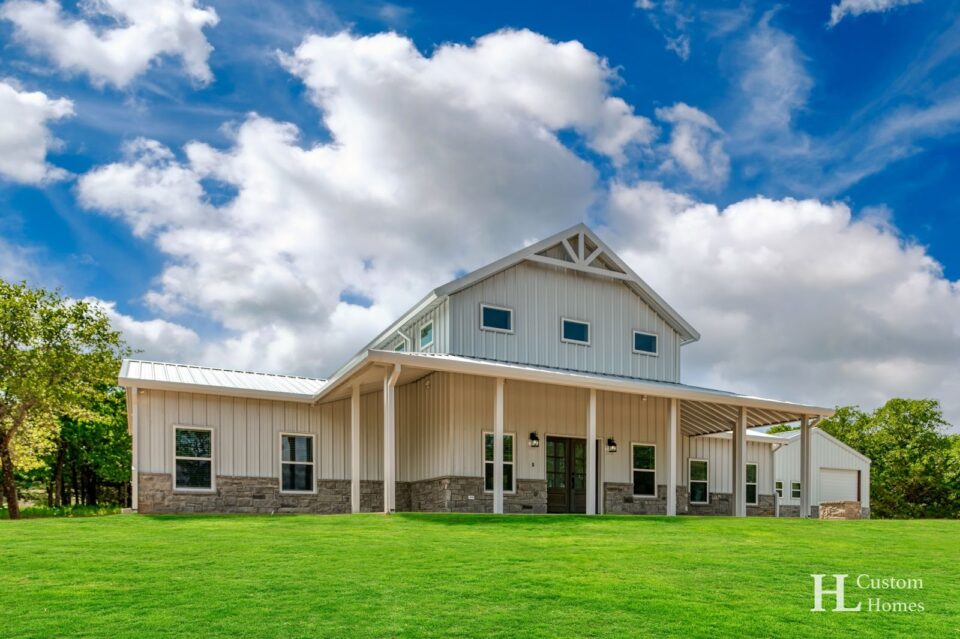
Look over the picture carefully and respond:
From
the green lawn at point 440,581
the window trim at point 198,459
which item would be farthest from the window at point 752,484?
the window trim at point 198,459

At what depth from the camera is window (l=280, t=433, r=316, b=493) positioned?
66.6 ft

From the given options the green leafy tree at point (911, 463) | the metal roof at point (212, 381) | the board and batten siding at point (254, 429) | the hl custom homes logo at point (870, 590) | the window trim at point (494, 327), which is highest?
the window trim at point (494, 327)

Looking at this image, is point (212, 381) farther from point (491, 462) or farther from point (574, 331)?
point (574, 331)

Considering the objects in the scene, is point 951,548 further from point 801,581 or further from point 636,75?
point 636,75

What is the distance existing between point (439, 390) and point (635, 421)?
5658mm

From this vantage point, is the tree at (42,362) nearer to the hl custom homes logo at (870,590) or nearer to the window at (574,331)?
the window at (574,331)

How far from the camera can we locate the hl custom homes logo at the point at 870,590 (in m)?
8.48

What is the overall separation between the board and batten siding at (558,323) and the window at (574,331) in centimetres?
12

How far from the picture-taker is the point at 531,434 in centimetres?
1941

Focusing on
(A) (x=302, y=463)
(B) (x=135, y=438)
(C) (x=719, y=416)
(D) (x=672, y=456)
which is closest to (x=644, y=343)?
(C) (x=719, y=416)

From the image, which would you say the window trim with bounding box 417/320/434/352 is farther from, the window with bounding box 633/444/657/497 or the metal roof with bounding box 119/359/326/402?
the window with bounding box 633/444/657/497

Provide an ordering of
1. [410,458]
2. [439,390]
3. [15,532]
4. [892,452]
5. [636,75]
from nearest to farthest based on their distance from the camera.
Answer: [15,532], [636,75], [439,390], [410,458], [892,452]

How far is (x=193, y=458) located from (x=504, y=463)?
7173 millimetres

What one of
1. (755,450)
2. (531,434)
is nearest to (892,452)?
(755,450)
